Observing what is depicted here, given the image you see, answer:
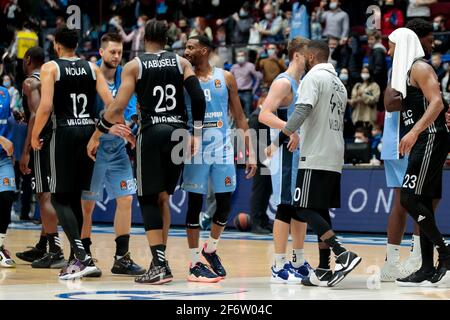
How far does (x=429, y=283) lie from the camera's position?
28.5 ft

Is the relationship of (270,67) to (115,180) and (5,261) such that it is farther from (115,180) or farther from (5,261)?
(5,261)

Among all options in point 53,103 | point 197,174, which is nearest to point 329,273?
point 197,174

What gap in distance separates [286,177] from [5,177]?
11.4 ft

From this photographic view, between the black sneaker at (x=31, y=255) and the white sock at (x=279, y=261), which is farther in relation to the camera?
the black sneaker at (x=31, y=255)

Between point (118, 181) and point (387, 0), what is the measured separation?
12441mm

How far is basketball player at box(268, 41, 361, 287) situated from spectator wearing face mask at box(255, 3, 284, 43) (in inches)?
553

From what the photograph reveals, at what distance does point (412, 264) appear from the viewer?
31.9 ft

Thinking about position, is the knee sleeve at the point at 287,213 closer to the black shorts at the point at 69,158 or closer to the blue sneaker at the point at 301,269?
the blue sneaker at the point at 301,269

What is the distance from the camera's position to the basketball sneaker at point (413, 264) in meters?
9.63

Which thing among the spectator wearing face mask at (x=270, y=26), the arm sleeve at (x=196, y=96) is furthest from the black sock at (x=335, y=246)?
the spectator wearing face mask at (x=270, y=26)

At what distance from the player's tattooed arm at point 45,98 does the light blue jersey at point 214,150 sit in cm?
140

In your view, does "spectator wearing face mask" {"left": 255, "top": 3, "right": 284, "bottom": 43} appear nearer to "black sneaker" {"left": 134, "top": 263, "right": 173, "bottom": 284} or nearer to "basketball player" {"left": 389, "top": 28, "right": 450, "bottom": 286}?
"basketball player" {"left": 389, "top": 28, "right": 450, "bottom": 286}

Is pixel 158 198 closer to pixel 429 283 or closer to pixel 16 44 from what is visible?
pixel 429 283

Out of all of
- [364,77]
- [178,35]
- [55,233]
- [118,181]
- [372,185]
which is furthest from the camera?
[178,35]
